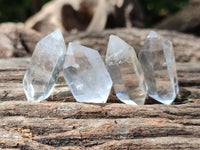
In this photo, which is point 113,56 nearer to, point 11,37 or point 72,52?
point 72,52

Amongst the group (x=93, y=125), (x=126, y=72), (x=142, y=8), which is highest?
(x=126, y=72)

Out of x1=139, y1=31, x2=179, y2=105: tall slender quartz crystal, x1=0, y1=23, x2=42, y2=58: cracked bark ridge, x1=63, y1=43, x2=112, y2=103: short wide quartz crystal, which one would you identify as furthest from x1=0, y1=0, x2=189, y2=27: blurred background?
x1=63, y1=43, x2=112, y2=103: short wide quartz crystal

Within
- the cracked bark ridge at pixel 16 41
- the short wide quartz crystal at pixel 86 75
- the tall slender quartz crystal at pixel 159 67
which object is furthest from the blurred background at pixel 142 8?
the short wide quartz crystal at pixel 86 75

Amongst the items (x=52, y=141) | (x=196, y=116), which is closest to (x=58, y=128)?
(x=52, y=141)

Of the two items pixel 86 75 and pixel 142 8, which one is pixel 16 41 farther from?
pixel 142 8

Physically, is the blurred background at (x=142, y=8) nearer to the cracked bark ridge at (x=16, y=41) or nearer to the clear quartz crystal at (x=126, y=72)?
the cracked bark ridge at (x=16, y=41)

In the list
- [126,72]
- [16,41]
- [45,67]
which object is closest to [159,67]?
[126,72]

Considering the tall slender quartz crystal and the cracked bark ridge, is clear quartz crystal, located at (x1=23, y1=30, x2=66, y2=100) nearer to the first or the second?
the tall slender quartz crystal
